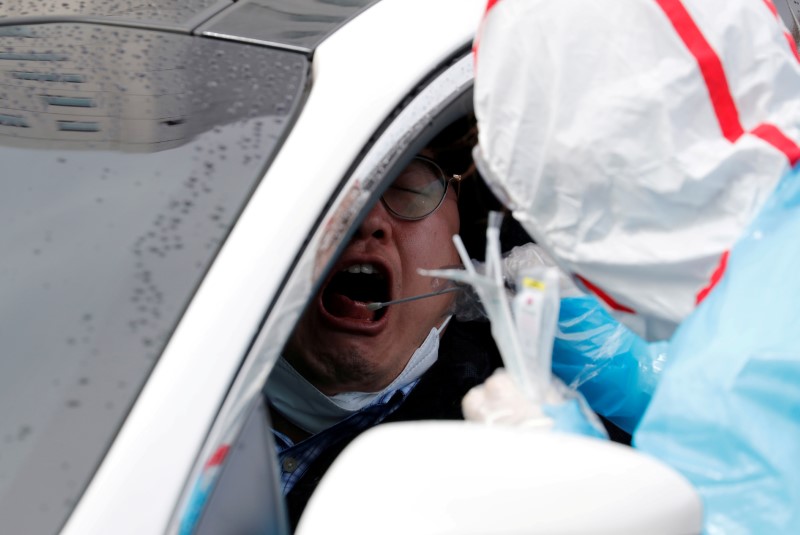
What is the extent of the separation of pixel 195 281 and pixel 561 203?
58 cm

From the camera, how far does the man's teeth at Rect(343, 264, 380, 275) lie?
2174 millimetres

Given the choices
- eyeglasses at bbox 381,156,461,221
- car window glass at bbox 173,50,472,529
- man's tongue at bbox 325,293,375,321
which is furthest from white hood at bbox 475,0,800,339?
man's tongue at bbox 325,293,375,321

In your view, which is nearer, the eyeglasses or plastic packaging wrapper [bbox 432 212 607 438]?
plastic packaging wrapper [bbox 432 212 607 438]

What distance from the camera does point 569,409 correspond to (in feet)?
3.94

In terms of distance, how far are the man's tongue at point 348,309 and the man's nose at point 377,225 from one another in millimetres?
197

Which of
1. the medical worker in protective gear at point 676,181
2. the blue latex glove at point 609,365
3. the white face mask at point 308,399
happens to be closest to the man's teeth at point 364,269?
the white face mask at point 308,399

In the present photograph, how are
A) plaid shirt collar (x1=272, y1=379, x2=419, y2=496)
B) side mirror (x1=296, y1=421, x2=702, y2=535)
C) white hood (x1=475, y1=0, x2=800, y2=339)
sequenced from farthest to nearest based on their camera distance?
1. plaid shirt collar (x1=272, y1=379, x2=419, y2=496)
2. white hood (x1=475, y1=0, x2=800, y2=339)
3. side mirror (x1=296, y1=421, x2=702, y2=535)

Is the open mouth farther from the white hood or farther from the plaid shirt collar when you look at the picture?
the white hood

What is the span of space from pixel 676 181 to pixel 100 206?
2.75 ft

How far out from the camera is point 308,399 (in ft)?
7.12

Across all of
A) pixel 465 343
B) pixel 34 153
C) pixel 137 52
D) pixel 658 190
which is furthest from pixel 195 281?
pixel 465 343

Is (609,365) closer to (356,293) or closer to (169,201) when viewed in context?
(356,293)

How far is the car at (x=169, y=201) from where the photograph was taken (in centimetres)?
101

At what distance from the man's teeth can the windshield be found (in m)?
0.83
